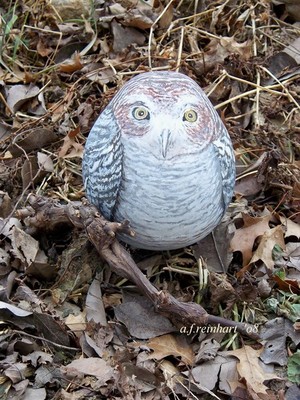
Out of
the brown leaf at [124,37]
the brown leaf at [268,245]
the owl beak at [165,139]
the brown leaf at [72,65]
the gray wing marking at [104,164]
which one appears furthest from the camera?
the brown leaf at [124,37]

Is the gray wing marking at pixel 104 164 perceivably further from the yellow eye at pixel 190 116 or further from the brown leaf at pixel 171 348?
the brown leaf at pixel 171 348

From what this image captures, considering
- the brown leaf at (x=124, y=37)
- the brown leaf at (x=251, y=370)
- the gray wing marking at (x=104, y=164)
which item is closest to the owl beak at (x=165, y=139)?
the gray wing marking at (x=104, y=164)

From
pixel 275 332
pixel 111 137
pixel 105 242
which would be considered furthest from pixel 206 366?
pixel 111 137

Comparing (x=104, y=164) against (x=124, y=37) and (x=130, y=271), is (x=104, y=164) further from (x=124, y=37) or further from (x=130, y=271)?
(x=124, y=37)

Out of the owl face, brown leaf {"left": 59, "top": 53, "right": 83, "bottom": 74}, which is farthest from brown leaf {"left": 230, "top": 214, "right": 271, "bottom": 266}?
brown leaf {"left": 59, "top": 53, "right": 83, "bottom": 74}

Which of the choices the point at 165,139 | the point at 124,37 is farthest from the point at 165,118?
the point at 124,37

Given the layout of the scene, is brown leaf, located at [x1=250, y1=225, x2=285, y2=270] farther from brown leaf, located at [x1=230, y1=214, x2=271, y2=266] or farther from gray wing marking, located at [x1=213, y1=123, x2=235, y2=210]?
gray wing marking, located at [x1=213, y1=123, x2=235, y2=210]
